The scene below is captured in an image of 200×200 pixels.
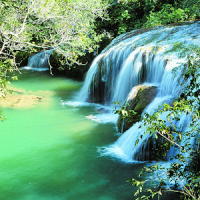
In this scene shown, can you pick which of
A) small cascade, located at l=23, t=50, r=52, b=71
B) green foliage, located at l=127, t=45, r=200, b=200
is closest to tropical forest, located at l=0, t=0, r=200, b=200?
green foliage, located at l=127, t=45, r=200, b=200

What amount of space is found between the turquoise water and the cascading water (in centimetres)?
81

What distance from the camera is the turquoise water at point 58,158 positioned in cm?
650

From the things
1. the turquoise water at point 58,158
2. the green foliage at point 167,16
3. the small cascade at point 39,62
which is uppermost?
the green foliage at point 167,16

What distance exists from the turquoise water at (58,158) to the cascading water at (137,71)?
81 cm

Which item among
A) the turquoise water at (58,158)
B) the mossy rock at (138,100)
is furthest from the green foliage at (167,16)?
the mossy rock at (138,100)

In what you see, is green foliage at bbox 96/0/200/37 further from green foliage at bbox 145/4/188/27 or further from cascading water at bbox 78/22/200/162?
cascading water at bbox 78/22/200/162

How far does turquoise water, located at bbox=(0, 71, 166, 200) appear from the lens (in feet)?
21.3

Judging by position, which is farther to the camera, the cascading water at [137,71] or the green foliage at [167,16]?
the green foliage at [167,16]

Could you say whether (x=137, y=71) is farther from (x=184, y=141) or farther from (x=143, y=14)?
(x=143, y=14)

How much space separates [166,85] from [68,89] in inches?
320

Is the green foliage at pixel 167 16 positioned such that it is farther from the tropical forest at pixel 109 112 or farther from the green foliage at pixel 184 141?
the green foliage at pixel 184 141

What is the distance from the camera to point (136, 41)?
1334 cm

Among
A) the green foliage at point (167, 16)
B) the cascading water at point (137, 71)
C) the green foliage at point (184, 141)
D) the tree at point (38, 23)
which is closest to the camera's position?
the green foliage at point (184, 141)

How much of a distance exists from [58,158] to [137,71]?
16.8 feet
